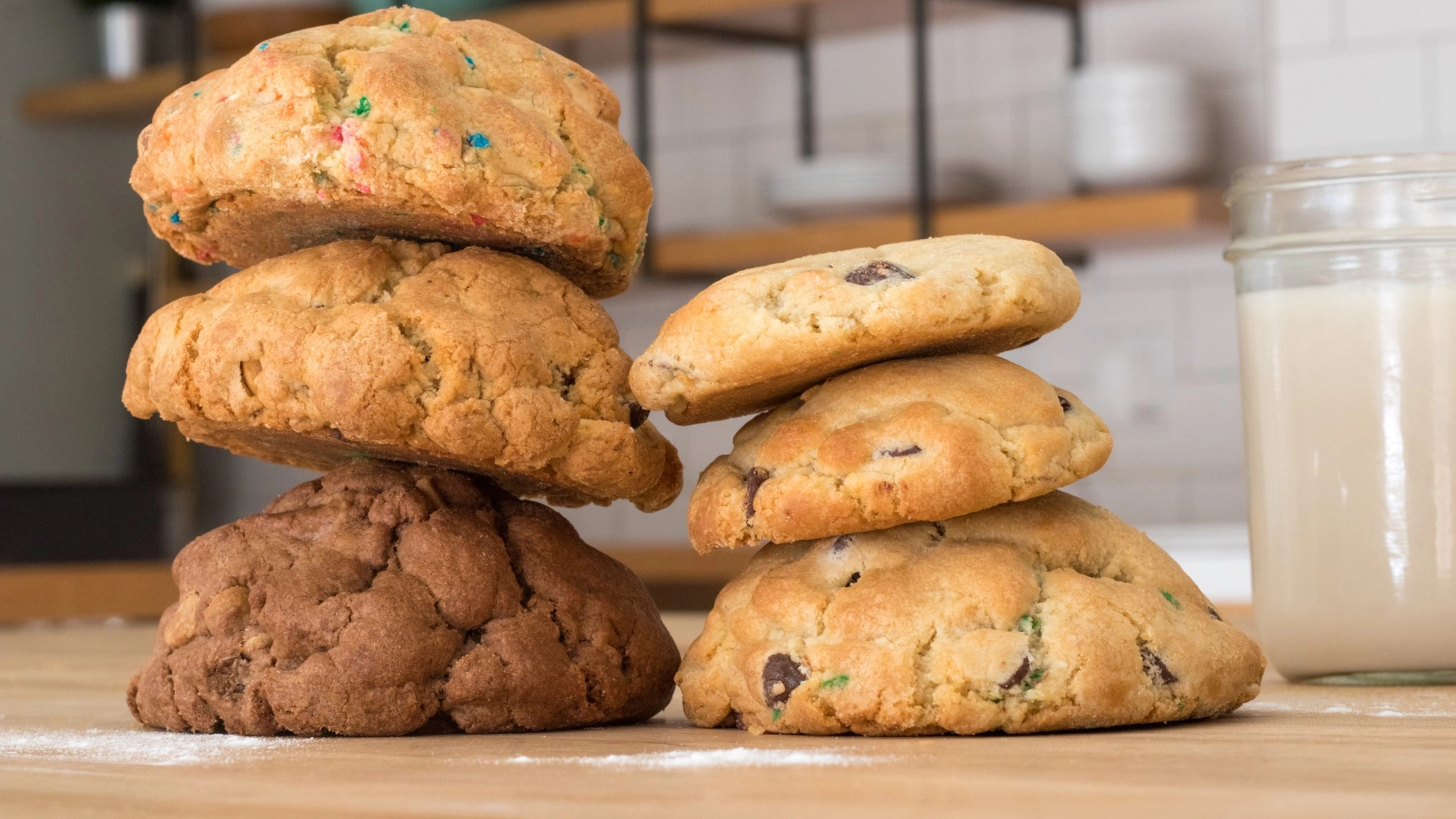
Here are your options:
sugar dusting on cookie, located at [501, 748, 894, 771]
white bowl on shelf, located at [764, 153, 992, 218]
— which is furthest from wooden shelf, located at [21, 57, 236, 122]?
sugar dusting on cookie, located at [501, 748, 894, 771]

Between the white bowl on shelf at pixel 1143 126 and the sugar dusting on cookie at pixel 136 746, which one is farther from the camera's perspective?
the white bowl on shelf at pixel 1143 126

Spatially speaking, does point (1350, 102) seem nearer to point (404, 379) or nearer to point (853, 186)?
point (853, 186)

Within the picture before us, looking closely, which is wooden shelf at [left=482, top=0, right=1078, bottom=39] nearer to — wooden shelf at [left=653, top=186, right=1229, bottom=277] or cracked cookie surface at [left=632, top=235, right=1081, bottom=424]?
wooden shelf at [left=653, top=186, right=1229, bottom=277]

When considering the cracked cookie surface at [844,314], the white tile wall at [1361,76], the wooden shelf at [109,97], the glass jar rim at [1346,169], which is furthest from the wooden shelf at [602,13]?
the cracked cookie surface at [844,314]

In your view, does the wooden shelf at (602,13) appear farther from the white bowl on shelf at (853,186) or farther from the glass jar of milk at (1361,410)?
the glass jar of milk at (1361,410)

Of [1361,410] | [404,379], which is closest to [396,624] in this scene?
[404,379]

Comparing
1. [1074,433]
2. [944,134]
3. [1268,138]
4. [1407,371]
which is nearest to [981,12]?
[944,134]

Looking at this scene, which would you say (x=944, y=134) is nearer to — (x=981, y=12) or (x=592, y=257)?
(x=981, y=12)
